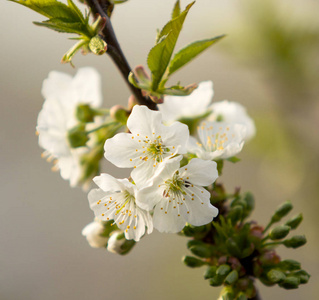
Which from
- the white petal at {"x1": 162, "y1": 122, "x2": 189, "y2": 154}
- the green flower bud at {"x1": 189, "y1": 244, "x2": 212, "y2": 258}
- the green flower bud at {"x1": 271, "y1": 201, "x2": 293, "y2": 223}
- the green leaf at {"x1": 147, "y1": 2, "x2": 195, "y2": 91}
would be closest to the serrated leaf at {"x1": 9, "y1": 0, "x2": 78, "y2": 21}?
the green leaf at {"x1": 147, "y1": 2, "x2": 195, "y2": 91}

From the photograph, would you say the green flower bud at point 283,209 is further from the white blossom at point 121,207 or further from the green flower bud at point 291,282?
the white blossom at point 121,207

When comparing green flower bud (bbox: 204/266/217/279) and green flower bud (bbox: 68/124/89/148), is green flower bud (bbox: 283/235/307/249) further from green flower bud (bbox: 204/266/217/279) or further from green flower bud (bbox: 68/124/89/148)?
green flower bud (bbox: 68/124/89/148)

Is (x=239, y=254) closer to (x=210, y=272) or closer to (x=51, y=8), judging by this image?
(x=210, y=272)

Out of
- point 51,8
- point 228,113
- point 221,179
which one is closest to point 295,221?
point 228,113

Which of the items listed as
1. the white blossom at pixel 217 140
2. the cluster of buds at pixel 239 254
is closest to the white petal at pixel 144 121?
the white blossom at pixel 217 140

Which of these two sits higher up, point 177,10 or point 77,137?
point 177,10

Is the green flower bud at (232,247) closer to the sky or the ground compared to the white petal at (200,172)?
closer to the ground
